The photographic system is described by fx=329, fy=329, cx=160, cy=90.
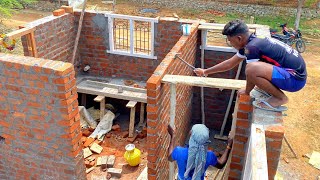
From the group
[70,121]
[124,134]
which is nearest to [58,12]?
[124,134]

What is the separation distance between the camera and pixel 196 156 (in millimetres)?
3705

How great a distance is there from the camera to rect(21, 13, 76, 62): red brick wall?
7003 millimetres

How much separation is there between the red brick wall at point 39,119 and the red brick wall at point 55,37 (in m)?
2.98

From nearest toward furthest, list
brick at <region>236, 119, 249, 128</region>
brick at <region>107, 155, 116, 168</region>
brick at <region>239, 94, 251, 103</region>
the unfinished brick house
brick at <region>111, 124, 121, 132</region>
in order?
the unfinished brick house
brick at <region>239, 94, 251, 103</region>
brick at <region>236, 119, 249, 128</region>
brick at <region>107, 155, 116, 168</region>
brick at <region>111, 124, 121, 132</region>

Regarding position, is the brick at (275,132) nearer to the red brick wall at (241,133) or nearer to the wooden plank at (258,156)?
the wooden plank at (258,156)

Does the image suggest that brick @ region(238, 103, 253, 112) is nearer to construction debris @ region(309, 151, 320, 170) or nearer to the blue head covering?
the blue head covering

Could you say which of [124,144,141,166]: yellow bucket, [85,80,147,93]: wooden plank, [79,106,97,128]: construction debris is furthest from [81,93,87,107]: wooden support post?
[124,144,141,166]: yellow bucket

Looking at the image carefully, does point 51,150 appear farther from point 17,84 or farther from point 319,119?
point 319,119

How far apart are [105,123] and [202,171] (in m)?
4.20

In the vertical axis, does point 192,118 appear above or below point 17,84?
below

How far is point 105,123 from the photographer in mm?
7660

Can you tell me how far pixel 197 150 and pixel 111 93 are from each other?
4.32 metres

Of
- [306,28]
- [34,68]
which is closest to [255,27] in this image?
[34,68]

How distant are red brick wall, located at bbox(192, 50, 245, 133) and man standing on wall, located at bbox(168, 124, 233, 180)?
3.50m
